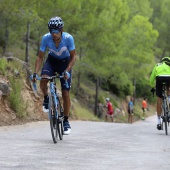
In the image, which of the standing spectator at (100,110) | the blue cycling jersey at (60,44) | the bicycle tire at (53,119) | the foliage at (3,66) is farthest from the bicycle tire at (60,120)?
the standing spectator at (100,110)

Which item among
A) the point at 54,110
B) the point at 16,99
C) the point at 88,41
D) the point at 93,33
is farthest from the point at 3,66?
the point at 88,41

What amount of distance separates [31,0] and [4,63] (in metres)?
5.41

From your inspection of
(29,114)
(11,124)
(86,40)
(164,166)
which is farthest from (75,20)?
(164,166)

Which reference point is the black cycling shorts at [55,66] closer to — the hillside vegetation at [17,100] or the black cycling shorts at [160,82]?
the black cycling shorts at [160,82]

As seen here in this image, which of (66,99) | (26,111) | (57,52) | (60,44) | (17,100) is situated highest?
(60,44)

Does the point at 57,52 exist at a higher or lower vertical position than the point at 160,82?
higher

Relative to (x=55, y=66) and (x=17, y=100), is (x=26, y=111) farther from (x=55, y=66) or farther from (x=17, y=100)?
(x=55, y=66)

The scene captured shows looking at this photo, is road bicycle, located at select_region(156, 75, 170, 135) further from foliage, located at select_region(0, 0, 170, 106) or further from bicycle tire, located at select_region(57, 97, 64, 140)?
foliage, located at select_region(0, 0, 170, 106)

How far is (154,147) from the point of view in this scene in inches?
319

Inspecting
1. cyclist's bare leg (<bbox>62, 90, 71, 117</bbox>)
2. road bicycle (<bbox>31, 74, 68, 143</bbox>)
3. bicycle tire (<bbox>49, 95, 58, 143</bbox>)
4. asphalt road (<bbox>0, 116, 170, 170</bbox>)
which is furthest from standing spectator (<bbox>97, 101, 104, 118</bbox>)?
bicycle tire (<bbox>49, 95, 58, 143</bbox>)

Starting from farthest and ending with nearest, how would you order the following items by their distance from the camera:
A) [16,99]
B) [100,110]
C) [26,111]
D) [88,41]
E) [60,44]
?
1. [100,110]
2. [88,41]
3. [26,111]
4. [16,99]
5. [60,44]

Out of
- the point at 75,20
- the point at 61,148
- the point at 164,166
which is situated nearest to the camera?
the point at 164,166

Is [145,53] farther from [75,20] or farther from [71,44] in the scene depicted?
[71,44]

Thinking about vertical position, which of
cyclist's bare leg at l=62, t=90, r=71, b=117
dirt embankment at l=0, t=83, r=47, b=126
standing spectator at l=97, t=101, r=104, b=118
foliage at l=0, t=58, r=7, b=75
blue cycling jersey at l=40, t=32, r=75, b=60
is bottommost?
standing spectator at l=97, t=101, r=104, b=118
